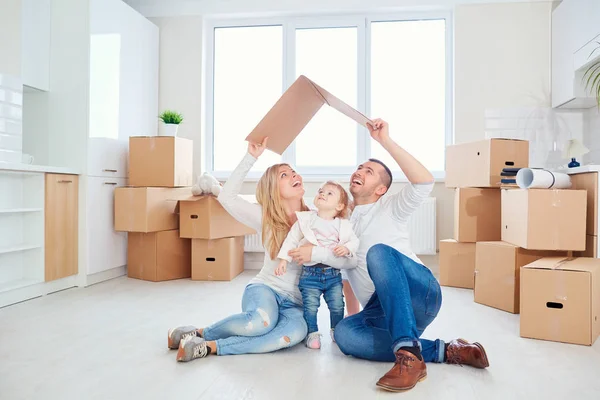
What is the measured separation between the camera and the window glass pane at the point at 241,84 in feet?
15.1

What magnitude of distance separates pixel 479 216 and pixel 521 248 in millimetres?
700

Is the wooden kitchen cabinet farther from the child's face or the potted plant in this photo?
the child's face

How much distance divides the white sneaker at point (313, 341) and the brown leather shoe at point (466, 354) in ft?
1.63

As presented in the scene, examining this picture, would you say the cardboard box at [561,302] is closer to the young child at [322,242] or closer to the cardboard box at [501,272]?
the cardboard box at [501,272]

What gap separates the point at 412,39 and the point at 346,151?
1106mm

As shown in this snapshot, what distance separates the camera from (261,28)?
4.62m

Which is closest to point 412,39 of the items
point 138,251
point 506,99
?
point 506,99

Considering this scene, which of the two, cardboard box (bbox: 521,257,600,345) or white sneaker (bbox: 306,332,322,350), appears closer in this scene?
white sneaker (bbox: 306,332,322,350)

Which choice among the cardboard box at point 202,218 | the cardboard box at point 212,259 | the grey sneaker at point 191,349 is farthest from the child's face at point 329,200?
the cardboard box at point 212,259

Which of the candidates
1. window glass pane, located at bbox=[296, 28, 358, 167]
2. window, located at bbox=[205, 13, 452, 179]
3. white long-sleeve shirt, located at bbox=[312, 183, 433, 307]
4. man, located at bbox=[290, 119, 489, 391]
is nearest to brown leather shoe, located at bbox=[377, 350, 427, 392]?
man, located at bbox=[290, 119, 489, 391]

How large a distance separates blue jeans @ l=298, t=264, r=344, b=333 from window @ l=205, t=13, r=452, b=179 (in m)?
2.38

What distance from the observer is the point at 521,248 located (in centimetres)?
273

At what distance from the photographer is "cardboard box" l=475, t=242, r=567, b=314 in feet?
8.98

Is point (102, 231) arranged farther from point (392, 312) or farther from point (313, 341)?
point (392, 312)
